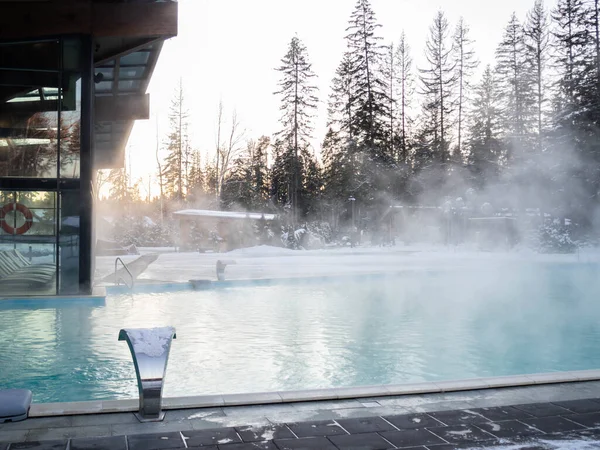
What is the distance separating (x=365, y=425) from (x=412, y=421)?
0.99 ft

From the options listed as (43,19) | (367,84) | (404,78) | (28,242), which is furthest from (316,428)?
(404,78)

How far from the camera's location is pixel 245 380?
5977 mm

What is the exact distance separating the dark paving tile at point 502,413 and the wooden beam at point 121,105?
1348 cm

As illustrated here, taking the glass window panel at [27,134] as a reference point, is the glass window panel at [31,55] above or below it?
above

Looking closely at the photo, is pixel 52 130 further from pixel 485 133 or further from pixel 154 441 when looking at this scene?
pixel 485 133

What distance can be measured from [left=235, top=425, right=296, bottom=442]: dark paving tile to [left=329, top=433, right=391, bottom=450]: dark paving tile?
274mm

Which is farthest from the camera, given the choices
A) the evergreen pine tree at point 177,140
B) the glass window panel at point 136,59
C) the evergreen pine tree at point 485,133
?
the evergreen pine tree at point 177,140

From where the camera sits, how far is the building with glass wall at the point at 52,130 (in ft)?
34.9

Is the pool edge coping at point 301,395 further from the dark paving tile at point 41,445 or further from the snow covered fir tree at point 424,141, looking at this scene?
the snow covered fir tree at point 424,141

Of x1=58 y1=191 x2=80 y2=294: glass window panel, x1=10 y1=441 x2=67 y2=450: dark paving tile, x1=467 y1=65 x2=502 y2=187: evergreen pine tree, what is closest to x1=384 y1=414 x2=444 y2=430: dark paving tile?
x1=10 y1=441 x2=67 y2=450: dark paving tile

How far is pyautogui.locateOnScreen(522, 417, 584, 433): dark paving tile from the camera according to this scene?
3.43 meters

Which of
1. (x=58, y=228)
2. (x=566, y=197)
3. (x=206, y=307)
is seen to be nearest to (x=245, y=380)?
(x=206, y=307)

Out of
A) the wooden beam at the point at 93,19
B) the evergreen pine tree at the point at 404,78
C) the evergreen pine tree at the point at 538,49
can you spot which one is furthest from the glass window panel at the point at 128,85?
the evergreen pine tree at the point at 404,78

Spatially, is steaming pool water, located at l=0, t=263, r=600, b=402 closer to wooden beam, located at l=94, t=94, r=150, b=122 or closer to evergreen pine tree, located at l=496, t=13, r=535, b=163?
wooden beam, located at l=94, t=94, r=150, b=122
